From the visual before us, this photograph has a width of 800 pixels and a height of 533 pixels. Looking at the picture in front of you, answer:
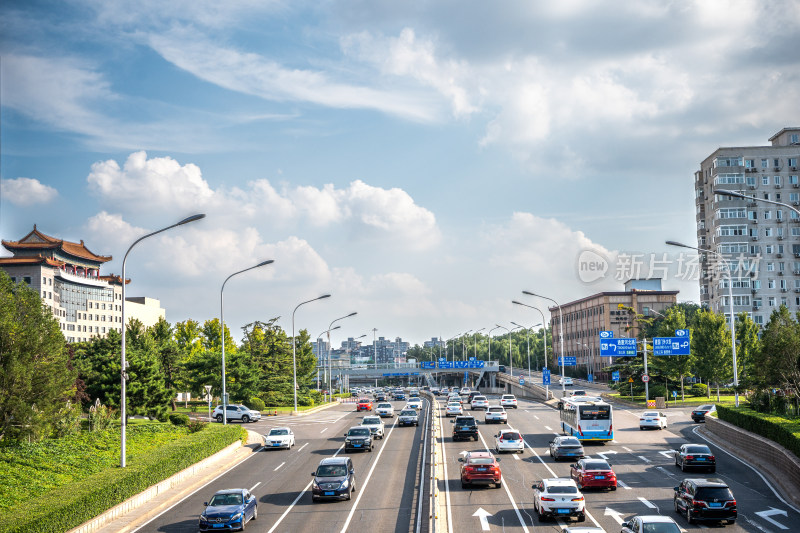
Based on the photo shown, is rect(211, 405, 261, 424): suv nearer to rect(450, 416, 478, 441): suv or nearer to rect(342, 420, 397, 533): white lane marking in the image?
rect(342, 420, 397, 533): white lane marking

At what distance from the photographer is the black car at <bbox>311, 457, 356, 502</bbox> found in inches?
1219

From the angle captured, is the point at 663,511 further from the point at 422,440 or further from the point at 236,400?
the point at 236,400

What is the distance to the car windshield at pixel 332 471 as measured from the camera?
31938 mm

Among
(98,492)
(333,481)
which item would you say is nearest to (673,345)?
(333,481)

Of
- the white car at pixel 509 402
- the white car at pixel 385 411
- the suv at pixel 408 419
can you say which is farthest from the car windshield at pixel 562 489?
the white car at pixel 509 402

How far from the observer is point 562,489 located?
26.8 meters

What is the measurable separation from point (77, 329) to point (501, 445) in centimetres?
12389

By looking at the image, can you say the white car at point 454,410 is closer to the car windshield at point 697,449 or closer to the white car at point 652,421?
the white car at point 652,421

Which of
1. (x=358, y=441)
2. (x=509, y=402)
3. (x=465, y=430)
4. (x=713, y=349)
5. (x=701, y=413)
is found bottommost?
(x=509, y=402)

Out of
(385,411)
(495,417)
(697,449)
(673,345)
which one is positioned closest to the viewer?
(697,449)

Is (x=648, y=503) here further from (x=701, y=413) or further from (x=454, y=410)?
(x=454, y=410)

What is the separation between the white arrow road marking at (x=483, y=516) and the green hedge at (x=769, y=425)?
14.7 metres

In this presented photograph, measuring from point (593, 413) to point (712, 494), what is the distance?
72.6 ft

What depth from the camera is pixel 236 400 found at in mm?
82312
